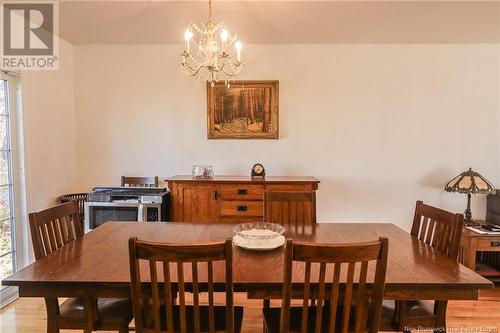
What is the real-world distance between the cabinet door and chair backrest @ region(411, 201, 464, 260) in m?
1.78

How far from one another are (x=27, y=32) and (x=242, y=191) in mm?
2458

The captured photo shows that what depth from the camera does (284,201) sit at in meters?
2.33

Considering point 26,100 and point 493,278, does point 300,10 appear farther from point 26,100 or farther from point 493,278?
point 493,278

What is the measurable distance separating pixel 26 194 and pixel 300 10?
2.92 m

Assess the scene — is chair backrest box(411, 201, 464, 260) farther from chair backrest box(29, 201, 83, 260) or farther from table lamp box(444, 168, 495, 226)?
chair backrest box(29, 201, 83, 260)

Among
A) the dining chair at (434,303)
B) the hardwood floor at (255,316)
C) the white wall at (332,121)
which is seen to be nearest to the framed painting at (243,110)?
the white wall at (332,121)

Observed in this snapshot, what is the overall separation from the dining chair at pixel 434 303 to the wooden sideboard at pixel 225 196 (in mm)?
1309

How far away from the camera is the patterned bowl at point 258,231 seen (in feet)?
5.62

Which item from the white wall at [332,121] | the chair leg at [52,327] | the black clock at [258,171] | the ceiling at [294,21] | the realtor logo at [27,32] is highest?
the ceiling at [294,21]

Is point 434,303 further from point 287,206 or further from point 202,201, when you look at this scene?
point 202,201

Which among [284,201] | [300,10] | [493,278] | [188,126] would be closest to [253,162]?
[188,126]

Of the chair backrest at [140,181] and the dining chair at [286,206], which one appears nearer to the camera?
the dining chair at [286,206]

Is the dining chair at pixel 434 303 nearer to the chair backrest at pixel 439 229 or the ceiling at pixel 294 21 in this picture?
the chair backrest at pixel 439 229

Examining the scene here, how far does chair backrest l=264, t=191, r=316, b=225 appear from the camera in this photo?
232 centimetres
